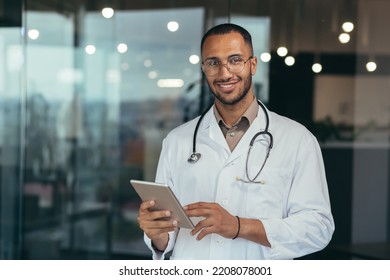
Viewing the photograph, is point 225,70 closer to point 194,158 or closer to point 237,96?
point 237,96

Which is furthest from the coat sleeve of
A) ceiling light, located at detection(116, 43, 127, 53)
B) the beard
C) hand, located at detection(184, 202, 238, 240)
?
ceiling light, located at detection(116, 43, 127, 53)

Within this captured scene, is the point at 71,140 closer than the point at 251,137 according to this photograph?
No

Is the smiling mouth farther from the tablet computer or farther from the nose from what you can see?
the tablet computer

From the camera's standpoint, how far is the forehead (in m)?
2.65

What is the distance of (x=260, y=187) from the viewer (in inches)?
106

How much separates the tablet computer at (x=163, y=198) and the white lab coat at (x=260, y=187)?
27 cm

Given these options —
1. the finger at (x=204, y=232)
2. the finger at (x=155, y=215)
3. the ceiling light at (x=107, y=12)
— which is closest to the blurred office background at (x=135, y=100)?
the ceiling light at (x=107, y=12)

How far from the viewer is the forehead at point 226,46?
8.68 ft

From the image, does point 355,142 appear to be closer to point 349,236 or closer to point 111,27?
point 349,236

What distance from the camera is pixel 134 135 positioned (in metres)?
5.33

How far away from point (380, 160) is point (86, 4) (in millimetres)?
2362

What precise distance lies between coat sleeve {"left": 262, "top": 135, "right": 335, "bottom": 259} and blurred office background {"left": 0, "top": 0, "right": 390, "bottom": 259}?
7.02 ft
